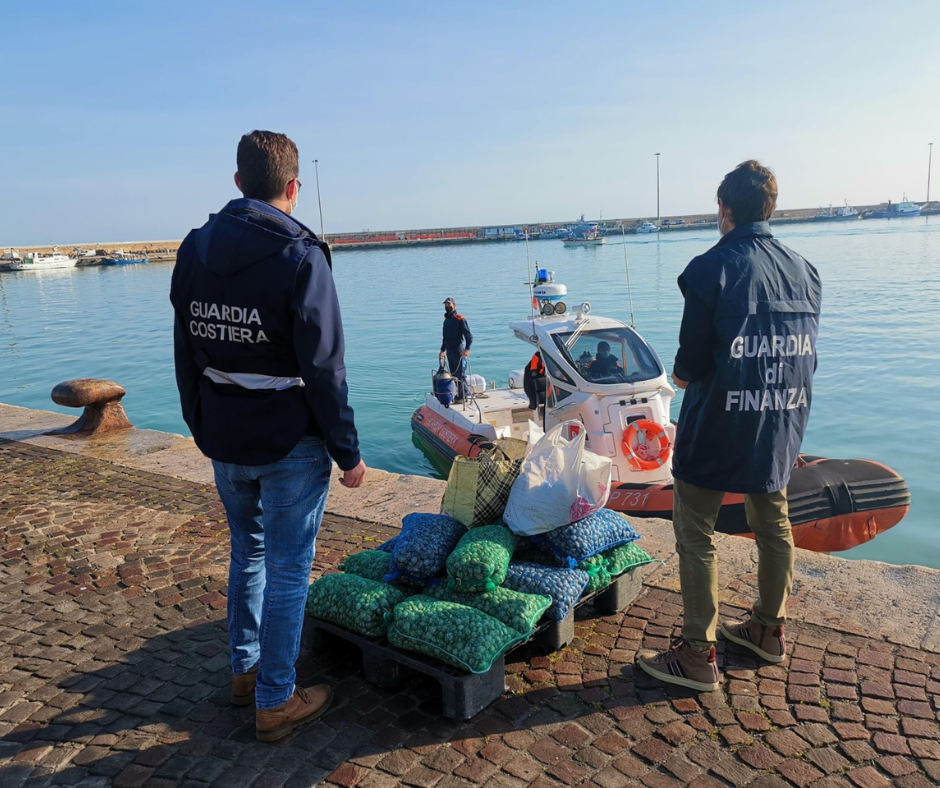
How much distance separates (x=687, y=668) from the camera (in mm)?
3275

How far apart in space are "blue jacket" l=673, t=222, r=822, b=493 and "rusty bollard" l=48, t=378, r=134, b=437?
7940mm

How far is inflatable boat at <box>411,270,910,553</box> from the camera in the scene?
7031mm

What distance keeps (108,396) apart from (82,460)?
62.5 inches

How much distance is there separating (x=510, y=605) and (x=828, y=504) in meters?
4.86

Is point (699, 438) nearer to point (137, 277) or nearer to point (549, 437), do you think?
point (549, 437)

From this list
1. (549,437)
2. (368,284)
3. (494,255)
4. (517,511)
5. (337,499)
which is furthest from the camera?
(494,255)

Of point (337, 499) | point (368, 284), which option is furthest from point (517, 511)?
point (368, 284)

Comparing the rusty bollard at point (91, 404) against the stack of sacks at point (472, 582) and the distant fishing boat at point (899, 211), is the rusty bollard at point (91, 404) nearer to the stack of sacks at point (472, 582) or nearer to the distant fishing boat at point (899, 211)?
the stack of sacks at point (472, 582)

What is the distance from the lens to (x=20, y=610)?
4328 millimetres

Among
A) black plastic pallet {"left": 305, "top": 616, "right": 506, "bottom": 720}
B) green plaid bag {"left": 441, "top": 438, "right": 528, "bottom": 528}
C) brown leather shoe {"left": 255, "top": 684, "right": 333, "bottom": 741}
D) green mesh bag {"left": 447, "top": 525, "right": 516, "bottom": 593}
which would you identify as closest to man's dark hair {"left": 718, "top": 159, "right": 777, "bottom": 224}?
green plaid bag {"left": 441, "top": 438, "right": 528, "bottom": 528}

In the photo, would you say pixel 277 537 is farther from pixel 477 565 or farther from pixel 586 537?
pixel 586 537

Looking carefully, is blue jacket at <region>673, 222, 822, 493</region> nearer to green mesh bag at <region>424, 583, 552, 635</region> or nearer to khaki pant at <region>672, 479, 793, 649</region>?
khaki pant at <region>672, 479, 793, 649</region>

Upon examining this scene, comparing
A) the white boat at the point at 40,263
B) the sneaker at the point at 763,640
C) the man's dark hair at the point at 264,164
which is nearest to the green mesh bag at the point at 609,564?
the sneaker at the point at 763,640

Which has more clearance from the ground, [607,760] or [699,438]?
[699,438]
